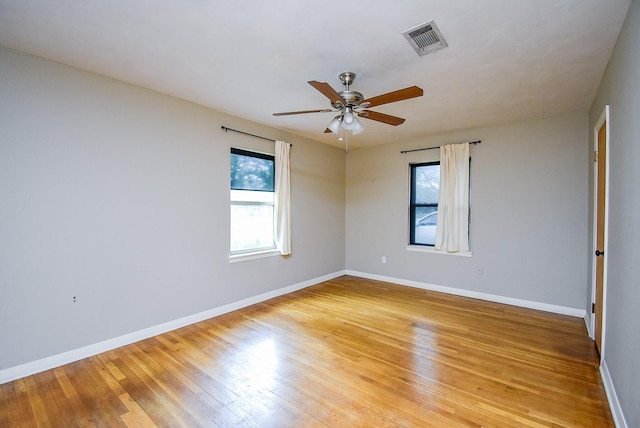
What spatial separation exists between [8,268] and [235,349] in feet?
6.25

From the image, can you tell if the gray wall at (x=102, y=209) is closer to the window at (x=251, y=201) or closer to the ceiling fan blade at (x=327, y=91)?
the window at (x=251, y=201)

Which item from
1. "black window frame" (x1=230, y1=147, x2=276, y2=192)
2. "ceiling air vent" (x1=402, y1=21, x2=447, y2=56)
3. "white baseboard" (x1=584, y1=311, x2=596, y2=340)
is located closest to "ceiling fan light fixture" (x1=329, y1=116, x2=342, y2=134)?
"ceiling air vent" (x1=402, y1=21, x2=447, y2=56)

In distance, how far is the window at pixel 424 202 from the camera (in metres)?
4.91

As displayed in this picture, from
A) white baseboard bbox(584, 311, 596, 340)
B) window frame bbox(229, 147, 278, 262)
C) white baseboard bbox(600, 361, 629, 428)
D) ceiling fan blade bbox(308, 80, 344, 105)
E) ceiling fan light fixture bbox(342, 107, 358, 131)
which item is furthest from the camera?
window frame bbox(229, 147, 278, 262)

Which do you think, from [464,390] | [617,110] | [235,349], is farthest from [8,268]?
[617,110]

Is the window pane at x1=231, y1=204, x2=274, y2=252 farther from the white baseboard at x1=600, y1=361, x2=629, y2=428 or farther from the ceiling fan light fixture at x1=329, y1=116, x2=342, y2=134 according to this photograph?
the white baseboard at x1=600, y1=361, x2=629, y2=428

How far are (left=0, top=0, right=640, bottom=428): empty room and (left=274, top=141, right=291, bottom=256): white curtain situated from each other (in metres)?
0.03

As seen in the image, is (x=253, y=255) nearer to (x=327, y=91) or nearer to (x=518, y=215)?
(x=327, y=91)

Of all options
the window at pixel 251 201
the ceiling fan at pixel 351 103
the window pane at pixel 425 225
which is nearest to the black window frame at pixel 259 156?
the window at pixel 251 201

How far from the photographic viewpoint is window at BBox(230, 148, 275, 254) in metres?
3.95

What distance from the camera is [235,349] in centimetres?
279

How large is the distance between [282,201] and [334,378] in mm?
2634

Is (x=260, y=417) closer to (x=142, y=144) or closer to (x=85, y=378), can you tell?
(x=85, y=378)

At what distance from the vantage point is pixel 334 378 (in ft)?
7.63
